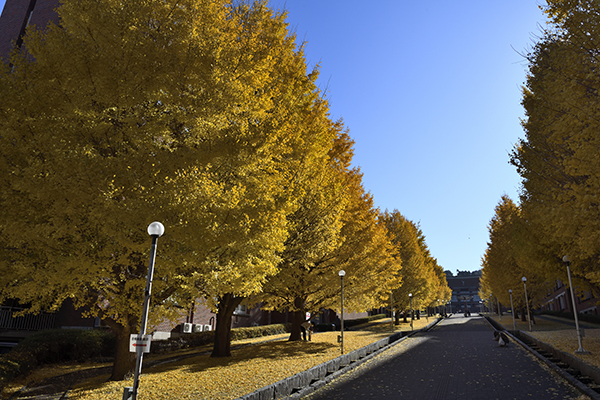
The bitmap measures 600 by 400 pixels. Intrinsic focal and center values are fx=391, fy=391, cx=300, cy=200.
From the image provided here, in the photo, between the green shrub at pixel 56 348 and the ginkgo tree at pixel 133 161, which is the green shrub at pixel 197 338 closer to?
the green shrub at pixel 56 348

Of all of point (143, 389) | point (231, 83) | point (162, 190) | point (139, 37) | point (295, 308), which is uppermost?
point (139, 37)

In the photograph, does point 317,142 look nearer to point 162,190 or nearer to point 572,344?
point 162,190

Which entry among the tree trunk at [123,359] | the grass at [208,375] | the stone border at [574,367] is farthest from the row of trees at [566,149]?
the tree trunk at [123,359]

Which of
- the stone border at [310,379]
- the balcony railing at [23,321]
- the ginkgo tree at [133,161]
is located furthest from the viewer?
the balcony railing at [23,321]

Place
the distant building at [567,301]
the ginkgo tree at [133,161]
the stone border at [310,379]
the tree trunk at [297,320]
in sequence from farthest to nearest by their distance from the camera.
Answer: the distant building at [567,301] < the tree trunk at [297,320] < the ginkgo tree at [133,161] < the stone border at [310,379]

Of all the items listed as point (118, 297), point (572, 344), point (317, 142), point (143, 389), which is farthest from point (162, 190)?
point (572, 344)

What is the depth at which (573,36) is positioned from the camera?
1134 cm

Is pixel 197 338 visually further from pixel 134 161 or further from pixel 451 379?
pixel 134 161

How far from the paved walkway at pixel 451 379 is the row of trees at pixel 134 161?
439cm

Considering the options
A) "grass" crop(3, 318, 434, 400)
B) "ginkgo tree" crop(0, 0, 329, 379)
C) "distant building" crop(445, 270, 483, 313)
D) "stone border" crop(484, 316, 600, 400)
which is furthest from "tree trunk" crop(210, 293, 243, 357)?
"distant building" crop(445, 270, 483, 313)

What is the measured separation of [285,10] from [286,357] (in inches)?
527

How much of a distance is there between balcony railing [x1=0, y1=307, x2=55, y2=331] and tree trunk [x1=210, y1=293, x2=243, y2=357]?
32.5 ft

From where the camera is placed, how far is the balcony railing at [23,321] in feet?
60.3

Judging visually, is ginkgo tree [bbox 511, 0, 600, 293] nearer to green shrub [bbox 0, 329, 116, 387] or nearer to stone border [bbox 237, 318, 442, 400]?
stone border [bbox 237, 318, 442, 400]
